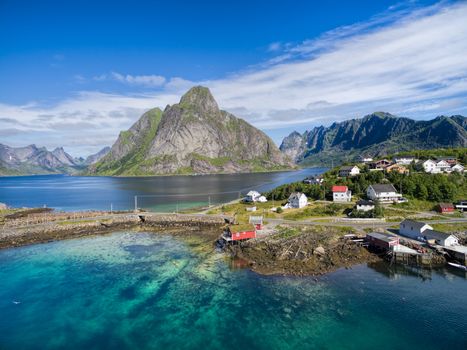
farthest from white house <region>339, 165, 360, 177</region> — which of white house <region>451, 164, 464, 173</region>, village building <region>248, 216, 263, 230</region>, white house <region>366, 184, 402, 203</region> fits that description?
village building <region>248, 216, 263, 230</region>

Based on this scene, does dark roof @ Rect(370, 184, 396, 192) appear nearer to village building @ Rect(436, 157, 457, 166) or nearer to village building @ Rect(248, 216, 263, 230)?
village building @ Rect(248, 216, 263, 230)

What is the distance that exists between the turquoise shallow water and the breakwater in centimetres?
2140

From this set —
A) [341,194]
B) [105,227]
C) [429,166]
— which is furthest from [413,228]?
[105,227]

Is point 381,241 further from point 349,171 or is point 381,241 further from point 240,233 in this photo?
point 349,171

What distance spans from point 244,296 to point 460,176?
86.6 metres

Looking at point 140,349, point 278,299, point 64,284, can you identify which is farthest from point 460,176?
point 64,284

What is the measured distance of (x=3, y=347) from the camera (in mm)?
29047

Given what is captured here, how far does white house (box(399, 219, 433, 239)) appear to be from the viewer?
52969mm

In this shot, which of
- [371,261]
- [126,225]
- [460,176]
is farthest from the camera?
[460,176]

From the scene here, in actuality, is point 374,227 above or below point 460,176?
below

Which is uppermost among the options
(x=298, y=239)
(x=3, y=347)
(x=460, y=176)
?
(x=460, y=176)

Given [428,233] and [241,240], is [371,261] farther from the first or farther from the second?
[241,240]

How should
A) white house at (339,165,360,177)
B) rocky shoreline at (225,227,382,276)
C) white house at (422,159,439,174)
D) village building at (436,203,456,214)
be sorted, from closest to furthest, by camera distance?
rocky shoreline at (225,227,382,276) → village building at (436,203,456,214) → white house at (422,159,439,174) → white house at (339,165,360,177)

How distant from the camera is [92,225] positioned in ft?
261
